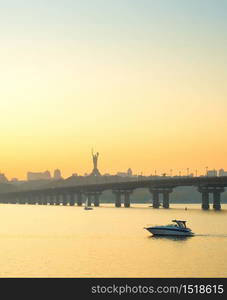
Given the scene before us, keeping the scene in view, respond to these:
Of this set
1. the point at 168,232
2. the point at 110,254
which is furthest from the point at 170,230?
the point at 110,254

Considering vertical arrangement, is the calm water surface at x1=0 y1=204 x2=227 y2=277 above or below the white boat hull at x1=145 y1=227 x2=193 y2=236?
below

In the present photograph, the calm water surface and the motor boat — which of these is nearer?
the calm water surface

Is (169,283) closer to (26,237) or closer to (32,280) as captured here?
(32,280)

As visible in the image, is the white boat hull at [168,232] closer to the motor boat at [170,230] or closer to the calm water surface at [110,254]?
the motor boat at [170,230]

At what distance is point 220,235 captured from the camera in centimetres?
13750

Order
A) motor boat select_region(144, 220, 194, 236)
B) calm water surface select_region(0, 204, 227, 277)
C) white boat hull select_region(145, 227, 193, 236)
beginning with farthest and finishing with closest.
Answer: motor boat select_region(144, 220, 194, 236), white boat hull select_region(145, 227, 193, 236), calm water surface select_region(0, 204, 227, 277)

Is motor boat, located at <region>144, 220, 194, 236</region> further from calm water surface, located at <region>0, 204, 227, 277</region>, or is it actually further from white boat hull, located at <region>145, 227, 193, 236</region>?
calm water surface, located at <region>0, 204, 227, 277</region>

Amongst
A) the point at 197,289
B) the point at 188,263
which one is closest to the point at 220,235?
the point at 188,263

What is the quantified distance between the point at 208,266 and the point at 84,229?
6868 cm

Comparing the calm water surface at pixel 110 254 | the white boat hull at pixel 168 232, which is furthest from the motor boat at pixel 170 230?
the calm water surface at pixel 110 254

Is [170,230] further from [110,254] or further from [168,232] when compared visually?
[110,254]

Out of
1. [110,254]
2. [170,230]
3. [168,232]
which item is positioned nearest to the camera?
[110,254]

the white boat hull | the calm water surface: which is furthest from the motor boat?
the calm water surface

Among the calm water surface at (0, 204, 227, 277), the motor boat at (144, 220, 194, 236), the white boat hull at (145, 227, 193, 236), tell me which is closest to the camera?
the calm water surface at (0, 204, 227, 277)
